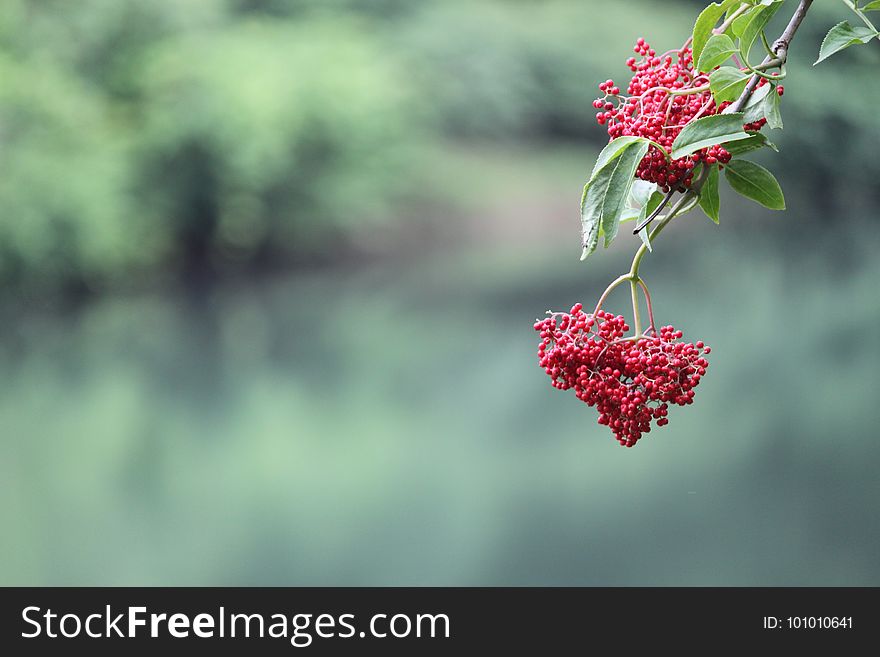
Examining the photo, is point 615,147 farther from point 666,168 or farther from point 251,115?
point 251,115

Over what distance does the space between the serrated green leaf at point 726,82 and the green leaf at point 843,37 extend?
0.08m

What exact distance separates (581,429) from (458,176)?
3.25m

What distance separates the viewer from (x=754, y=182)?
24.3 inches

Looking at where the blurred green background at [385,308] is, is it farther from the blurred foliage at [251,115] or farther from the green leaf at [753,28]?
the green leaf at [753,28]

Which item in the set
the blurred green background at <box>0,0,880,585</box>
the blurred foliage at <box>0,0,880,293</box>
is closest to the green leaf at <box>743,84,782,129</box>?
the blurred green background at <box>0,0,880,585</box>

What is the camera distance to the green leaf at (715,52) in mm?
571

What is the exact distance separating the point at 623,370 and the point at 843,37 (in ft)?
0.73

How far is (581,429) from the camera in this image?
19.9 ft

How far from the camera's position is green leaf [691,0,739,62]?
581 mm

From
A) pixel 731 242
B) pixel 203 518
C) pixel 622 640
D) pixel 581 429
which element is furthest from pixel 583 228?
pixel 731 242

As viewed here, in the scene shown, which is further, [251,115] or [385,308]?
[385,308]

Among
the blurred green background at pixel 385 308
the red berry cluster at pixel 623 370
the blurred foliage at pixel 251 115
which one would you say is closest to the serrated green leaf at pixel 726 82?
the red berry cluster at pixel 623 370

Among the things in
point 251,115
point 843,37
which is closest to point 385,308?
point 251,115

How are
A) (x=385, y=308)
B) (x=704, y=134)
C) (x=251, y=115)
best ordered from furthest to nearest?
(x=385, y=308), (x=251, y=115), (x=704, y=134)
